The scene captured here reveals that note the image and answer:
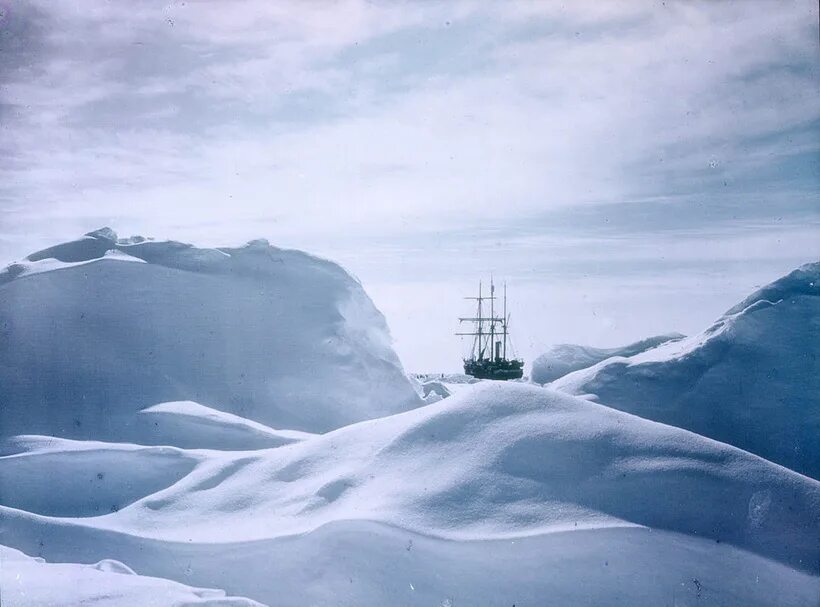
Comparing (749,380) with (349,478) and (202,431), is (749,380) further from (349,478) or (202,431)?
(202,431)

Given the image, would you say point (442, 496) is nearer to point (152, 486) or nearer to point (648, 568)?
point (648, 568)

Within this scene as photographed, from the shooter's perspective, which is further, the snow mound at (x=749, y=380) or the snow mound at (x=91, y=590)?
the snow mound at (x=749, y=380)

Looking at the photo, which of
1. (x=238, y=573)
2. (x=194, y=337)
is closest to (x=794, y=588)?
(x=238, y=573)

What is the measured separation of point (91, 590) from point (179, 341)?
595cm

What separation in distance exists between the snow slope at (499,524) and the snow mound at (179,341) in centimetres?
319

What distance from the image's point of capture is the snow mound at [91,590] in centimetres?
368

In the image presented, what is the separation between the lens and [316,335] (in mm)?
10125

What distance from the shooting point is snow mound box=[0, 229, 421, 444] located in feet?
27.6

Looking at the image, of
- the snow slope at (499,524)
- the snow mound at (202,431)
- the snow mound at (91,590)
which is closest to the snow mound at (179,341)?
the snow mound at (202,431)

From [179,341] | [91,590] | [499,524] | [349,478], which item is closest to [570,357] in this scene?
[179,341]

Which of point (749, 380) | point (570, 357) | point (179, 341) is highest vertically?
point (179, 341)

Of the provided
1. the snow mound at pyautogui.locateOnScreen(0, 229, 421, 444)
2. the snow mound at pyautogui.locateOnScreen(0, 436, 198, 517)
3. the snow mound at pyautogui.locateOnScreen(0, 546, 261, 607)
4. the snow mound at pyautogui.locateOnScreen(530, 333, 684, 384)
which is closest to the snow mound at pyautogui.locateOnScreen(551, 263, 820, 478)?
the snow mound at pyautogui.locateOnScreen(0, 229, 421, 444)

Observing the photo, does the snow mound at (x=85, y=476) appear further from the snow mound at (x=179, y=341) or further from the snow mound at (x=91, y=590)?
the snow mound at (x=91, y=590)

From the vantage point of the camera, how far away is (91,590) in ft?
12.4
